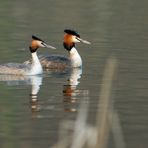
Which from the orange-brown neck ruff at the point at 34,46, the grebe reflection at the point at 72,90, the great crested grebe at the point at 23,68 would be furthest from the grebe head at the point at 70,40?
the great crested grebe at the point at 23,68

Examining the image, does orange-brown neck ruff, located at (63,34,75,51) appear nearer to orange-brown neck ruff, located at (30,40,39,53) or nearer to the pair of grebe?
the pair of grebe

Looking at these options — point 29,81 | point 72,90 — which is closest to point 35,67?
point 29,81

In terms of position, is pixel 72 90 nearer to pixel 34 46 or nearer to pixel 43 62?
pixel 34 46

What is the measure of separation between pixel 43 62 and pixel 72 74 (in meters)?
1.03

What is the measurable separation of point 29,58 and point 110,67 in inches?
452

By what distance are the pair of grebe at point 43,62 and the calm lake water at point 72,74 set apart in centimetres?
26

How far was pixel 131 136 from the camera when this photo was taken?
30.9ft

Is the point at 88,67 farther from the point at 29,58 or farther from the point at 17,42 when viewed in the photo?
the point at 17,42

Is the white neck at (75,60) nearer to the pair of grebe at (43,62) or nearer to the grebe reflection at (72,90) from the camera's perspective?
the pair of grebe at (43,62)

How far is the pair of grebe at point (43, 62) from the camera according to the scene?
1495 cm

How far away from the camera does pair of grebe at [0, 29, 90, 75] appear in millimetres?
14953

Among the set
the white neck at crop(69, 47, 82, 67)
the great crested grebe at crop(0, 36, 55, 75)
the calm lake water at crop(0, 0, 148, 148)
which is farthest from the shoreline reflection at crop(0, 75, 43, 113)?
the white neck at crop(69, 47, 82, 67)

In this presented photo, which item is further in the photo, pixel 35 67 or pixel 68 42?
pixel 68 42

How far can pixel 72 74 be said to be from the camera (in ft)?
51.3
